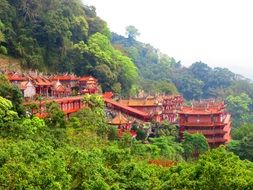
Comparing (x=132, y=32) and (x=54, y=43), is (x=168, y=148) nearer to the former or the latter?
(x=54, y=43)

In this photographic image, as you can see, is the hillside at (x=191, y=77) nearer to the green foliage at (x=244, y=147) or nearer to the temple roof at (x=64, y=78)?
the temple roof at (x=64, y=78)

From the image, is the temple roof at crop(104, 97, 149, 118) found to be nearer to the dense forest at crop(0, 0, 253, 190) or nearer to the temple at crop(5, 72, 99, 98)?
the dense forest at crop(0, 0, 253, 190)

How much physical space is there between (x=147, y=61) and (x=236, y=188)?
96672 mm

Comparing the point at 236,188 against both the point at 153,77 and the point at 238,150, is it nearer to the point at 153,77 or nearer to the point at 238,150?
the point at 238,150

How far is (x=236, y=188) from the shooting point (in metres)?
20.5

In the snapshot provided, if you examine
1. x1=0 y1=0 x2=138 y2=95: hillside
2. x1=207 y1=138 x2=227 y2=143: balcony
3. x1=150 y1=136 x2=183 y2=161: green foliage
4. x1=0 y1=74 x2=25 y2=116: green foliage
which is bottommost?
x1=207 y1=138 x2=227 y2=143: balcony

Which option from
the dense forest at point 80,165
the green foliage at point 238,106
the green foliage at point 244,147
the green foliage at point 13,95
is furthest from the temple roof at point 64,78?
the green foliage at point 238,106

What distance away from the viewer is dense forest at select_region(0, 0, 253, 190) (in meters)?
21.8

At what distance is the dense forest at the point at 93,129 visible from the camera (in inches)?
859

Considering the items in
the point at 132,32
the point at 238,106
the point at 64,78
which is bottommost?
the point at 238,106

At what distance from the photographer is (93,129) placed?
135ft

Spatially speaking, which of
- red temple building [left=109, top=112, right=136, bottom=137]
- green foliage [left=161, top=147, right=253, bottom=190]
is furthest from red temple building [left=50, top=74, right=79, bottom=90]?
green foliage [left=161, top=147, right=253, bottom=190]

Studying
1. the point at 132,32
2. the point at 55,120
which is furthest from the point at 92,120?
the point at 132,32

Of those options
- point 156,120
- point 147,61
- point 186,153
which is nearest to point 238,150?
point 186,153
